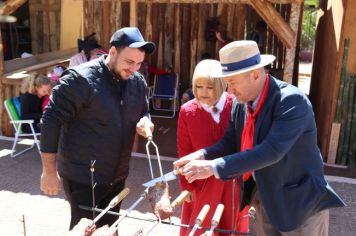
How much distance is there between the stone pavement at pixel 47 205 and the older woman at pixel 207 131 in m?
0.98

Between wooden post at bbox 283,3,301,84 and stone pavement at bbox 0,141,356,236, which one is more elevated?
wooden post at bbox 283,3,301,84

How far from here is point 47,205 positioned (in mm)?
4895

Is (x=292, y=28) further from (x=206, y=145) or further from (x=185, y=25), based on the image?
(x=185, y=25)

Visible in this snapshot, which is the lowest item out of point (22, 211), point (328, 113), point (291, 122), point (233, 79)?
point (22, 211)

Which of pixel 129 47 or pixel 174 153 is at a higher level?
pixel 129 47

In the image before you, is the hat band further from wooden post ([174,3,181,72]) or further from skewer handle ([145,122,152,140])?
wooden post ([174,3,181,72])

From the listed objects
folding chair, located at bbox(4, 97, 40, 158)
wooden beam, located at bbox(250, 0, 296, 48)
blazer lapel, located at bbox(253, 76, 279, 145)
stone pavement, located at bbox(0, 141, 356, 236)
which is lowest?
stone pavement, located at bbox(0, 141, 356, 236)

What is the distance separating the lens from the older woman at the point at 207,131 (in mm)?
3055

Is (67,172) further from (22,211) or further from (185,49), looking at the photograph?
(185,49)

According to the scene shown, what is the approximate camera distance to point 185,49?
907 cm

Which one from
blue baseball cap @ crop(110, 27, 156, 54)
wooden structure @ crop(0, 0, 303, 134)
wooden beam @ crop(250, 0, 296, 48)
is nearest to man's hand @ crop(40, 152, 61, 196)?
blue baseball cap @ crop(110, 27, 156, 54)

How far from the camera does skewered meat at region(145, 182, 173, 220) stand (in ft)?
8.13

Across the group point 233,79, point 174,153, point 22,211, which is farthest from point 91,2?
point 233,79

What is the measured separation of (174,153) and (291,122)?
4552 millimetres
